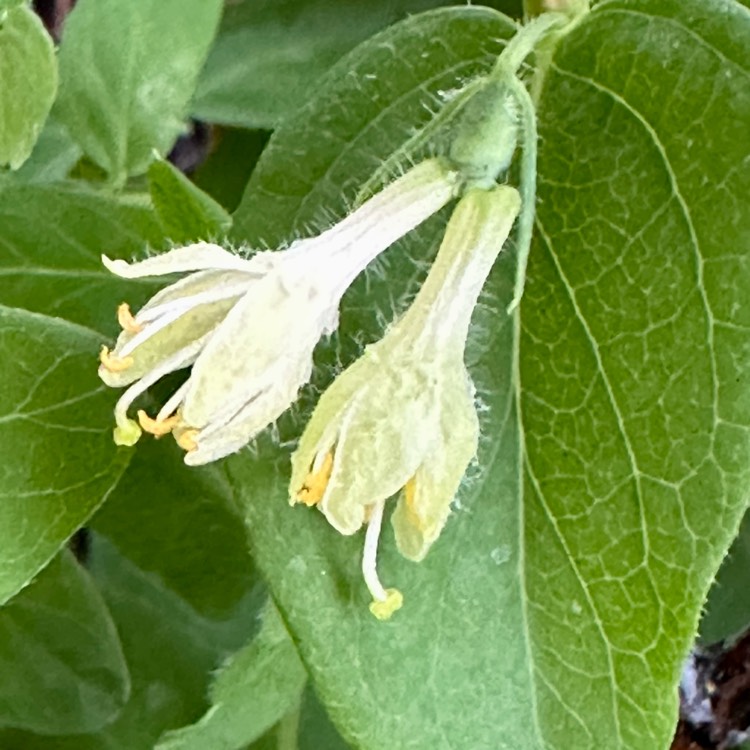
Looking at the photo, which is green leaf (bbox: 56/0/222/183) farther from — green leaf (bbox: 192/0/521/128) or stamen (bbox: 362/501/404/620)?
stamen (bbox: 362/501/404/620)

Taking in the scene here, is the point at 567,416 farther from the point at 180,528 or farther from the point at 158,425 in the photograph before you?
the point at 180,528

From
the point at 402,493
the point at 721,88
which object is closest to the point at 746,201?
the point at 721,88

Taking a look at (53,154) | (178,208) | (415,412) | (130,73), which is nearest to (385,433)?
(415,412)

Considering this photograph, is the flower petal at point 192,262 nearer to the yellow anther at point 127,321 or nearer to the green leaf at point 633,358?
the yellow anther at point 127,321

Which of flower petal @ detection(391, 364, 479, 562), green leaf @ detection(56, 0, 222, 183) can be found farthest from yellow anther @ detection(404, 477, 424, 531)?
green leaf @ detection(56, 0, 222, 183)

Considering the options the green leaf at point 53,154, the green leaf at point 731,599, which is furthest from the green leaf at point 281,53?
the green leaf at point 731,599
